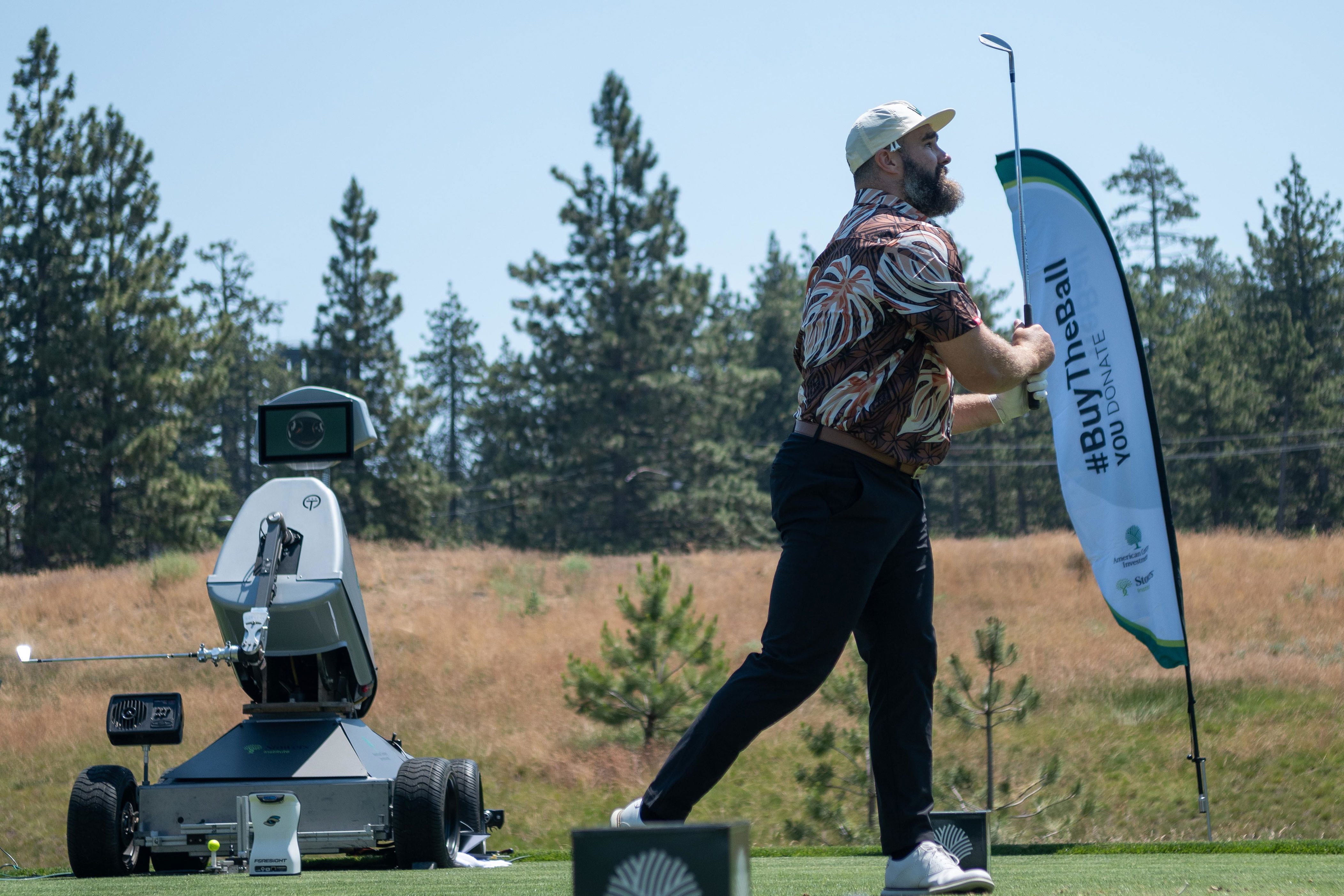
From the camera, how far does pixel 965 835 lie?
10.5ft

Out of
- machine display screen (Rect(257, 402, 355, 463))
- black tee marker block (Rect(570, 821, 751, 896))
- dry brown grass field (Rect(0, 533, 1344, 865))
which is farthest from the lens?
dry brown grass field (Rect(0, 533, 1344, 865))

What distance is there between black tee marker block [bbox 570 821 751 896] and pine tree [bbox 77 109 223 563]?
32.4m

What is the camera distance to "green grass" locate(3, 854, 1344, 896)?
333 centimetres

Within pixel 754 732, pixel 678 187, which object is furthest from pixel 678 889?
pixel 678 187

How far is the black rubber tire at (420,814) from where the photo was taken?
6.20 m

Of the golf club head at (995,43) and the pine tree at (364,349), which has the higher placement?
the pine tree at (364,349)

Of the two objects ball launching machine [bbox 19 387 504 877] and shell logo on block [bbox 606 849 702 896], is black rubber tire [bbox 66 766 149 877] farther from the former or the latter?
shell logo on block [bbox 606 849 702 896]

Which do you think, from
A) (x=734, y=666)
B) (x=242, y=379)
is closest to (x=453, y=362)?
(x=242, y=379)

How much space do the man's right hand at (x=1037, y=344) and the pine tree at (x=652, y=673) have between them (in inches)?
441

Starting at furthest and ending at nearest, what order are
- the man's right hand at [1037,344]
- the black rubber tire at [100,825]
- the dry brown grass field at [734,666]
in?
the dry brown grass field at [734,666] < the black rubber tire at [100,825] < the man's right hand at [1037,344]

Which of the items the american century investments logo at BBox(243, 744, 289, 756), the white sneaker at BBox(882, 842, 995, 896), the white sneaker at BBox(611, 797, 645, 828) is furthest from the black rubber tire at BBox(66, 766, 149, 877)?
the white sneaker at BBox(882, 842, 995, 896)

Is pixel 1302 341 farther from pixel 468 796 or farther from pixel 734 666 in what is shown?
pixel 468 796

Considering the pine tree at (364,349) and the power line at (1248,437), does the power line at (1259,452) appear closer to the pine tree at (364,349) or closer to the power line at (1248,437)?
the power line at (1248,437)

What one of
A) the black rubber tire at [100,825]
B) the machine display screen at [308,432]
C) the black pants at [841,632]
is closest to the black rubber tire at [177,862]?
the black rubber tire at [100,825]
